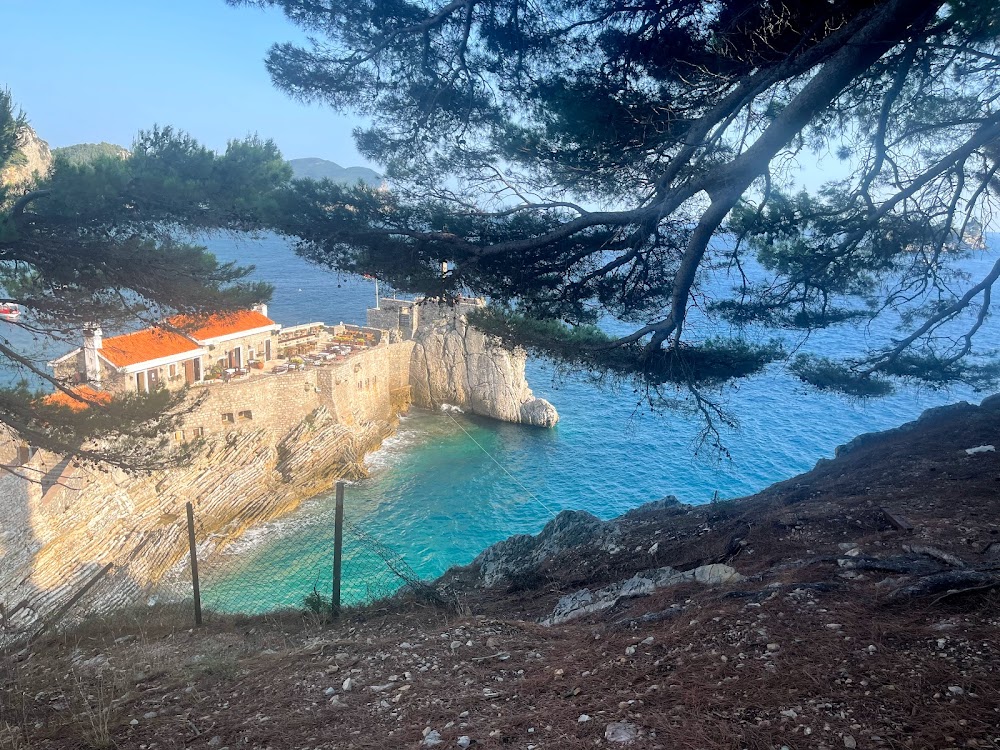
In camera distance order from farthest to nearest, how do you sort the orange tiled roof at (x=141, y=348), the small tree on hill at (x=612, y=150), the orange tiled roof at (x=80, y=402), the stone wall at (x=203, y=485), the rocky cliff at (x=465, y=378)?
the rocky cliff at (x=465, y=378) < the orange tiled roof at (x=141, y=348) < the stone wall at (x=203, y=485) < the orange tiled roof at (x=80, y=402) < the small tree on hill at (x=612, y=150)

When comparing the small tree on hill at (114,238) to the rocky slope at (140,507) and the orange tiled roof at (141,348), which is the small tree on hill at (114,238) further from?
the orange tiled roof at (141,348)

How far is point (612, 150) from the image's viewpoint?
18.2 ft

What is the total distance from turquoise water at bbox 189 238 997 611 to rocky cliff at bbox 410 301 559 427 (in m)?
0.77

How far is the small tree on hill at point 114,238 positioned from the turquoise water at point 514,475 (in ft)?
22.2

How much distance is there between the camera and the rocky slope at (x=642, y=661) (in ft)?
7.50

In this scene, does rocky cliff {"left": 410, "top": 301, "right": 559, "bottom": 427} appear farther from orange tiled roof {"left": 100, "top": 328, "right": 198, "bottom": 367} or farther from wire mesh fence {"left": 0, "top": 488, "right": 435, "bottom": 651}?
wire mesh fence {"left": 0, "top": 488, "right": 435, "bottom": 651}

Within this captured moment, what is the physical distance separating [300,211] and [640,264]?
311cm

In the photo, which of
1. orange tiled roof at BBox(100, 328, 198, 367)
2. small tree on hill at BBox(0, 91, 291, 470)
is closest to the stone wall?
small tree on hill at BBox(0, 91, 291, 470)

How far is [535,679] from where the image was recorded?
2982 millimetres

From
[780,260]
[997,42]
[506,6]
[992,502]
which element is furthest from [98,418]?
[997,42]

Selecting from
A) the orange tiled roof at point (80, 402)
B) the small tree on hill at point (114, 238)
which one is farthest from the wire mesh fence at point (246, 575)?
the small tree on hill at point (114, 238)

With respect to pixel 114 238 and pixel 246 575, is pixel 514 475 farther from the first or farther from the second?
pixel 114 238

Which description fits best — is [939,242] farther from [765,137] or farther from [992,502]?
[765,137]

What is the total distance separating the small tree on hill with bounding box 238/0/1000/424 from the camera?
4.91 meters
